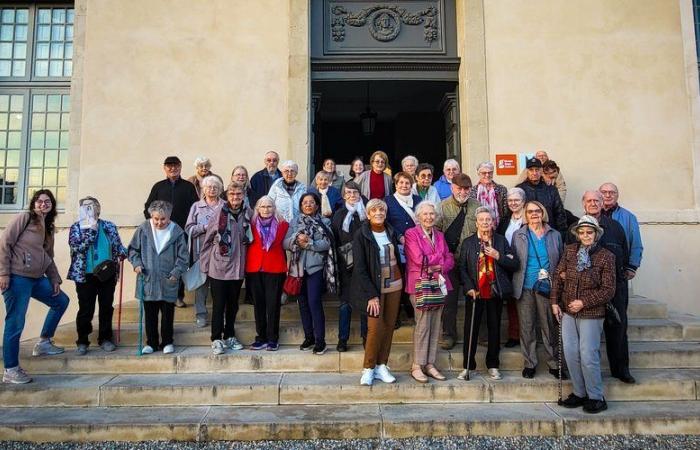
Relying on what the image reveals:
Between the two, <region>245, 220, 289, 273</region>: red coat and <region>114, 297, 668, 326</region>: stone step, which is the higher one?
<region>245, 220, 289, 273</region>: red coat

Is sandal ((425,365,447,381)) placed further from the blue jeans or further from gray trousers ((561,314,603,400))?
the blue jeans

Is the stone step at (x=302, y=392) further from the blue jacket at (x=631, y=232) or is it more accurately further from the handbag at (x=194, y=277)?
the blue jacket at (x=631, y=232)

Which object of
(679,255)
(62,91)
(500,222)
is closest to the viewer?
(500,222)

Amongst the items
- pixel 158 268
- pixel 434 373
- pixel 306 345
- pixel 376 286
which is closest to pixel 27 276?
pixel 158 268

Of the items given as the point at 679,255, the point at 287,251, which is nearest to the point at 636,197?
the point at 679,255

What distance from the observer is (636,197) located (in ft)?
22.4

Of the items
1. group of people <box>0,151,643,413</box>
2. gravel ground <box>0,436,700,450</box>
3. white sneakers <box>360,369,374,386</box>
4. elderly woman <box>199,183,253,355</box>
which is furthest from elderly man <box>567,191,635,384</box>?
elderly woman <box>199,183,253,355</box>

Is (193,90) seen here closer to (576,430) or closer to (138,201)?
(138,201)

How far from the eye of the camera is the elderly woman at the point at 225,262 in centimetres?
478

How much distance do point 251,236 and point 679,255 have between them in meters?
5.94

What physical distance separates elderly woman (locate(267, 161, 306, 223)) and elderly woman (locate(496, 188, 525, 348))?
2.25 metres

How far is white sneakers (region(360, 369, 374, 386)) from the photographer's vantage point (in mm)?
4277

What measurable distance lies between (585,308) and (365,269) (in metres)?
1.90

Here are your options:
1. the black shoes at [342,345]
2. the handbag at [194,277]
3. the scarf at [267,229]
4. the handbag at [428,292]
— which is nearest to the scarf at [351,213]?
the scarf at [267,229]
